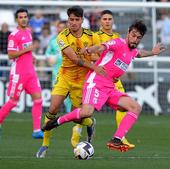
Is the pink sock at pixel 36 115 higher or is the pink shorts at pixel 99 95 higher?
the pink shorts at pixel 99 95

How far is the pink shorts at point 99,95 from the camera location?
11766mm

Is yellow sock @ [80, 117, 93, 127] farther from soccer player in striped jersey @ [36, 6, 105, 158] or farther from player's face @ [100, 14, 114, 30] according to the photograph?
player's face @ [100, 14, 114, 30]

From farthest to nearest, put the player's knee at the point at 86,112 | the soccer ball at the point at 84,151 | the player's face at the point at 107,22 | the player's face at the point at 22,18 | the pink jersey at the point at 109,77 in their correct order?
the player's face at the point at 22,18 < the player's face at the point at 107,22 < the pink jersey at the point at 109,77 < the player's knee at the point at 86,112 < the soccer ball at the point at 84,151

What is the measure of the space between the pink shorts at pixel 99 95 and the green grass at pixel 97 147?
86cm

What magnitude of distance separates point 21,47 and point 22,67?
1.37 feet

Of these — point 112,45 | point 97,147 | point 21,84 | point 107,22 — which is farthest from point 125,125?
point 21,84

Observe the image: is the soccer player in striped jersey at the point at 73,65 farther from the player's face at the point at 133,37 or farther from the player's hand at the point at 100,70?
the player's face at the point at 133,37

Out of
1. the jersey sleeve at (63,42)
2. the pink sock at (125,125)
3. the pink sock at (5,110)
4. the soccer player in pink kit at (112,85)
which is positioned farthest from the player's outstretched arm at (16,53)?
the pink sock at (125,125)

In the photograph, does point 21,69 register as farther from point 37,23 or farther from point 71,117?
point 37,23

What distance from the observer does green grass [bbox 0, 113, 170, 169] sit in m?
10.8

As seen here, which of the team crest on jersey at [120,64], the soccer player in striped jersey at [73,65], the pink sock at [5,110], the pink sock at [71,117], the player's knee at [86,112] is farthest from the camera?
the pink sock at [5,110]

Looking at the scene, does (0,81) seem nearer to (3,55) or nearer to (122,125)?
(3,55)

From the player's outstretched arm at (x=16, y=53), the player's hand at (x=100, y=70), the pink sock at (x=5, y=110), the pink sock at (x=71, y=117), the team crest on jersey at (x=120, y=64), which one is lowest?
the pink sock at (x=5, y=110)

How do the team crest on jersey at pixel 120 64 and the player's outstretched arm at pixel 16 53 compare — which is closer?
the team crest on jersey at pixel 120 64
